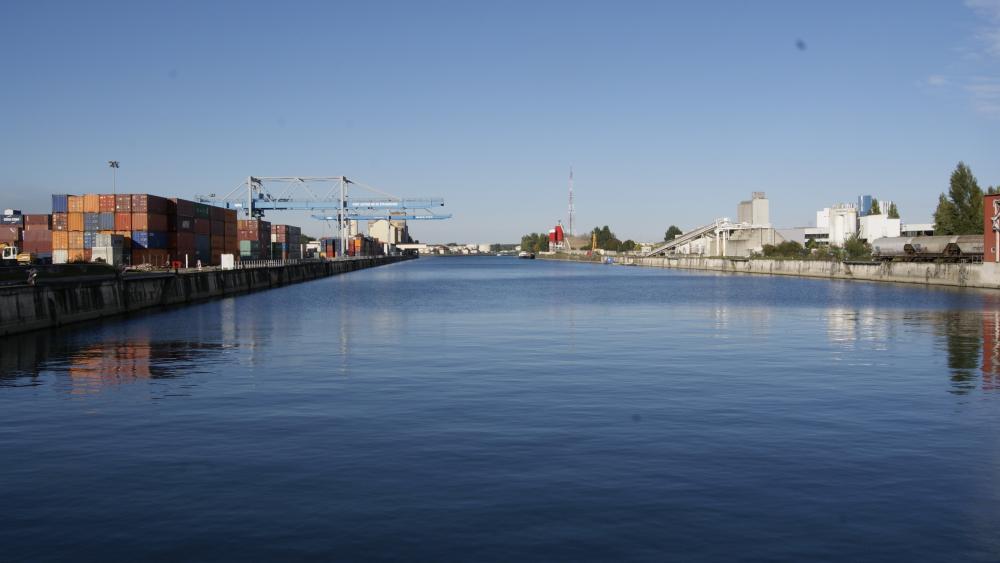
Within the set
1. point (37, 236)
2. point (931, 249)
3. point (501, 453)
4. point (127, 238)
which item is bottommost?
point (501, 453)

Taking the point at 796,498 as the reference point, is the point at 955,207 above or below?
above

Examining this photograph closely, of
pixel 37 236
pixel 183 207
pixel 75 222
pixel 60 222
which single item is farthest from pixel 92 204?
pixel 37 236

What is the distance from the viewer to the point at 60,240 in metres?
95.0

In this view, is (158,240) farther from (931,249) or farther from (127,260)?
(931,249)

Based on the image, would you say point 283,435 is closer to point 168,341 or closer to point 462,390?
point 462,390

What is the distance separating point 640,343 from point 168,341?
A: 59.6 feet

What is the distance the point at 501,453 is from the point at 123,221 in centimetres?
9324

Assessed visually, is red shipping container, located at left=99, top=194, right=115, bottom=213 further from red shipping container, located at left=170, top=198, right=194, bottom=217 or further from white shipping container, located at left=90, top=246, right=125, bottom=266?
white shipping container, located at left=90, top=246, right=125, bottom=266

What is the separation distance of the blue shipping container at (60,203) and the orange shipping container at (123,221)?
5.94 meters

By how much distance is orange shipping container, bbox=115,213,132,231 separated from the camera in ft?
314

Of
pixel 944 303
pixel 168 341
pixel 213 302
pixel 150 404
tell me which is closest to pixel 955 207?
pixel 944 303

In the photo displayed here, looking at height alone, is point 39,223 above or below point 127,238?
above

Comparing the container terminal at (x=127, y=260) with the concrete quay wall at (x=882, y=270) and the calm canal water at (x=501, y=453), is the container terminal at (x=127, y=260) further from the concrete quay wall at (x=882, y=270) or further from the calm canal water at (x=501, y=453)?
the concrete quay wall at (x=882, y=270)

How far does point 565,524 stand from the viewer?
31.9ft
